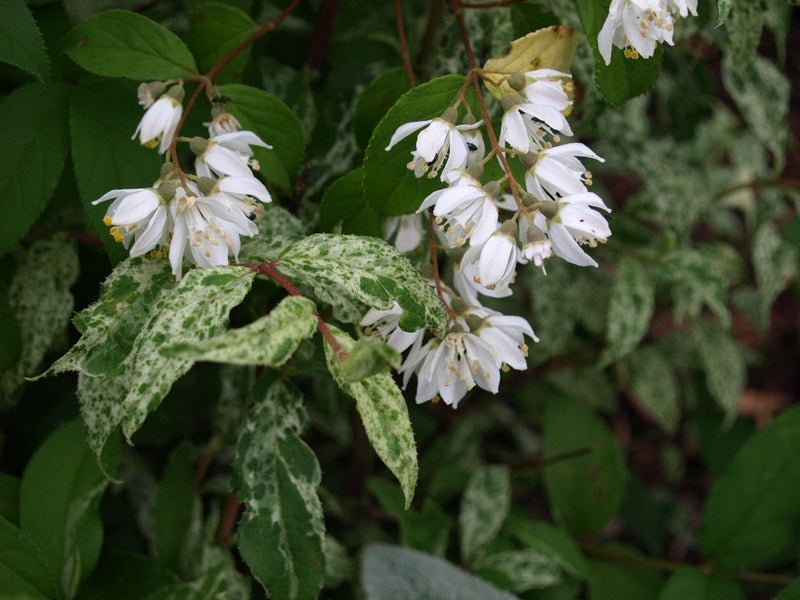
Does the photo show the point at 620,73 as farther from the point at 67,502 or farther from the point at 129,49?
the point at 67,502

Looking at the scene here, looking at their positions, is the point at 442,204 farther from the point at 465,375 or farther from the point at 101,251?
the point at 101,251

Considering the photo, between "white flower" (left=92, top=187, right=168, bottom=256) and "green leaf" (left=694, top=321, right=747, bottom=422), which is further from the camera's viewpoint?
"green leaf" (left=694, top=321, right=747, bottom=422)

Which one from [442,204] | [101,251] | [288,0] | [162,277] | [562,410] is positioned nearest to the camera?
[442,204]

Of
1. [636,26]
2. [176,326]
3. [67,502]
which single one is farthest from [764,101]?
[67,502]

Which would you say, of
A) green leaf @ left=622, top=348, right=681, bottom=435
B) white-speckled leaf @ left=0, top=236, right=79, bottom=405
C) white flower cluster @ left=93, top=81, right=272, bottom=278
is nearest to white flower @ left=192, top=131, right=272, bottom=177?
white flower cluster @ left=93, top=81, right=272, bottom=278

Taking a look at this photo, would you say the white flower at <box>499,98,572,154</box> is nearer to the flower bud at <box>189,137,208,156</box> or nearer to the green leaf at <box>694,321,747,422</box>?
the flower bud at <box>189,137,208,156</box>

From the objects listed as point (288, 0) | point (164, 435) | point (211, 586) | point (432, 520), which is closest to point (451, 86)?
point (288, 0)
